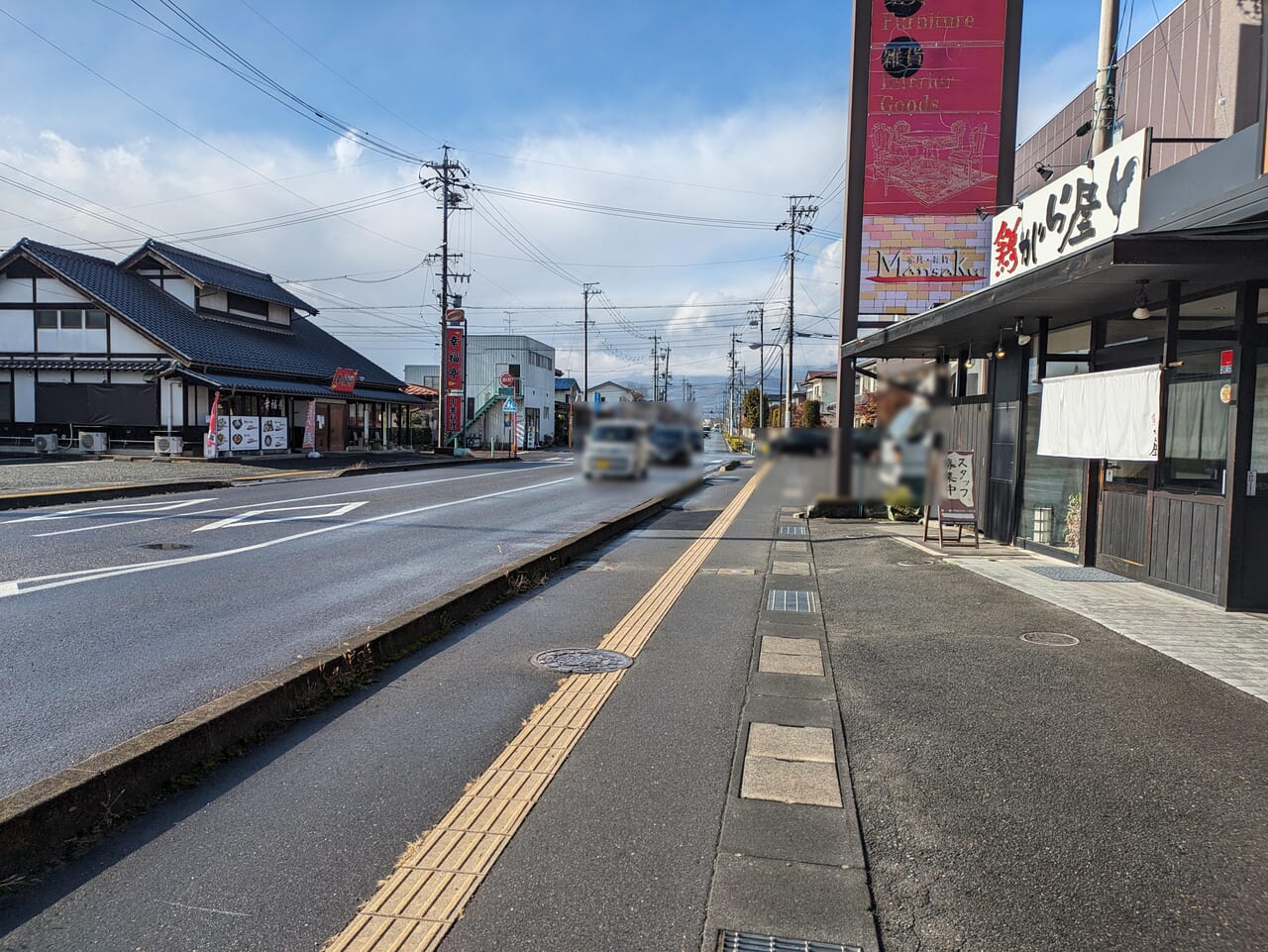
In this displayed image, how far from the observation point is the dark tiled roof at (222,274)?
38.8m

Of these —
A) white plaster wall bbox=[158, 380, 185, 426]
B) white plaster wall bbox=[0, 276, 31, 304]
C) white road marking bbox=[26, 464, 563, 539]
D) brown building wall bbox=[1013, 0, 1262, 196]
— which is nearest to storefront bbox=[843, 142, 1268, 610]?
brown building wall bbox=[1013, 0, 1262, 196]

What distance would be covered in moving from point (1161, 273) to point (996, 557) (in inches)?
218

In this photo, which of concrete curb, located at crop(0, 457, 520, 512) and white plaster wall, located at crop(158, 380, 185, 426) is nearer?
concrete curb, located at crop(0, 457, 520, 512)

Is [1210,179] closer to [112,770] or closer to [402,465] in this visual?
[112,770]

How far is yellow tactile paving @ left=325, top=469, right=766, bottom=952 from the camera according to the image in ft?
11.5

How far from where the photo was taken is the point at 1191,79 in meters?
16.1

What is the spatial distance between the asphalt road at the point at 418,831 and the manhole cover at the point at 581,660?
0.24 meters

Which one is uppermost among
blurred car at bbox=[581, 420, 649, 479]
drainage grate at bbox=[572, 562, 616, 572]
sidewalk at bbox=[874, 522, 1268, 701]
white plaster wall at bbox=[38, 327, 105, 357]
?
white plaster wall at bbox=[38, 327, 105, 357]

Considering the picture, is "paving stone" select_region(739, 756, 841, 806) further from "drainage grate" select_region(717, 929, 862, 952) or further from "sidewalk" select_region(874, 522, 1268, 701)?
"sidewalk" select_region(874, 522, 1268, 701)

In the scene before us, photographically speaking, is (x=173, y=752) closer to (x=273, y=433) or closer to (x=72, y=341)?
(x=273, y=433)

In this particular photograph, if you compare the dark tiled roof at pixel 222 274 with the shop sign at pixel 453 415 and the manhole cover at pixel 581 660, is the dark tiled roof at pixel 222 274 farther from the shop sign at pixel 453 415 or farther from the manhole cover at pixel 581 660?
the manhole cover at pixel 581 660

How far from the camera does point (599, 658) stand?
7.60 meters

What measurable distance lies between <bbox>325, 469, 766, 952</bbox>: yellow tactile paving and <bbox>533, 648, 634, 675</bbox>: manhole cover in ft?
0.62

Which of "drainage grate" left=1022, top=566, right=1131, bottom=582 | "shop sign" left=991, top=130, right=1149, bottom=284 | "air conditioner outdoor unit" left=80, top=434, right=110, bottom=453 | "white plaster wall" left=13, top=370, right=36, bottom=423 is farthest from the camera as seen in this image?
"white plaster wall" left=13, top=370, right=36, bottom=423
